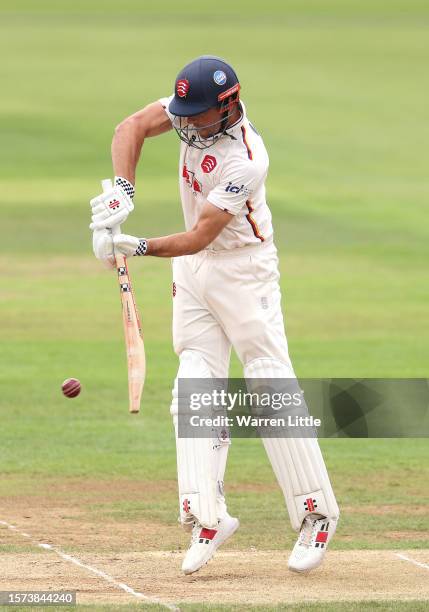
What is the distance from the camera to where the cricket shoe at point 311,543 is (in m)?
6.39

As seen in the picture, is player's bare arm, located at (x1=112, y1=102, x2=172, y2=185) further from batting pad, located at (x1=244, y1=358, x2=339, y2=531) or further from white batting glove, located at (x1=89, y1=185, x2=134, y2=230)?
batting pad, located at (x1=244, y1=358, x2=339, y2=531)

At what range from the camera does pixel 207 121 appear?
6.38 meters

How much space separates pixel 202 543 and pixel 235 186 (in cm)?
155

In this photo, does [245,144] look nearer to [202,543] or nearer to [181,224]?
[202,543]

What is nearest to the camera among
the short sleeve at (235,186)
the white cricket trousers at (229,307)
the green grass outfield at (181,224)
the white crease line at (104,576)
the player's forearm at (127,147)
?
the white crease line at (104,576)

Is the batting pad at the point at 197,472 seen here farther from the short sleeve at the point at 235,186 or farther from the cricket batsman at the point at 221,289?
the short sleeve at the point at 235,186

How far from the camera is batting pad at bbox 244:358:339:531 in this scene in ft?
21.2

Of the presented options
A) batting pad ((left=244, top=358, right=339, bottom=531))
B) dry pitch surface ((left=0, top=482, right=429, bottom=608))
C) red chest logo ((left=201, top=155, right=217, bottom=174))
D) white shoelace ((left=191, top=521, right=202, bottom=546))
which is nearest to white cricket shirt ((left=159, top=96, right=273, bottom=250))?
red chest logo ((left=201, top=155, right=217, bottom=174))

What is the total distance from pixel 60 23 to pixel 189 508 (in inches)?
1671

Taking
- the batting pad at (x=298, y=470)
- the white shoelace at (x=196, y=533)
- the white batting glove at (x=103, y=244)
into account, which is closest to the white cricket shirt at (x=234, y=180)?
the white batting glove at (x=103, y=244)

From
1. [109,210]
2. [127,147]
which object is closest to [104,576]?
[109,210]

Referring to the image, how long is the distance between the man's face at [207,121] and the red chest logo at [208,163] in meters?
0.10

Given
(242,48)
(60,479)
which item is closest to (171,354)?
(60,479)

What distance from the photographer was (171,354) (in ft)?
48.9
